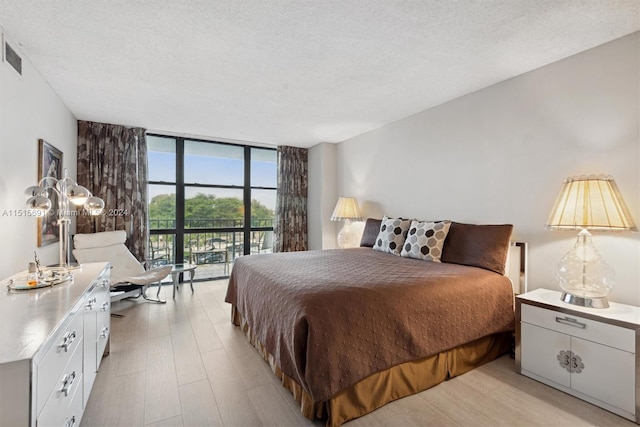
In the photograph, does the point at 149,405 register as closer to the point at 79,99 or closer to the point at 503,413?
the point at 503,413

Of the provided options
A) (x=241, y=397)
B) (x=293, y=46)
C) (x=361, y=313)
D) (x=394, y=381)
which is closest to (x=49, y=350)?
(x=241, y=397)

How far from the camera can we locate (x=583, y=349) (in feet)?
6.09

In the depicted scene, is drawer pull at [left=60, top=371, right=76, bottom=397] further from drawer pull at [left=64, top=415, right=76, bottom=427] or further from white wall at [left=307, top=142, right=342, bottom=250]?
white wall at [left=307, top=142, right=342, bottom=250]

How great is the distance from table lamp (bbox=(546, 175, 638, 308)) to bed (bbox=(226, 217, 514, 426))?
1.55 ft

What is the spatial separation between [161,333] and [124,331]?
0.38m

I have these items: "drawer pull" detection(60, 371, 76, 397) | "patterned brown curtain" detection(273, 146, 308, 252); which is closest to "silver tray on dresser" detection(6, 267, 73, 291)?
"drawer pull" detection(60, 371, 76, 397)

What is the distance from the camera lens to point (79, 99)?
10.6 ft

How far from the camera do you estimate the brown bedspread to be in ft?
5.22

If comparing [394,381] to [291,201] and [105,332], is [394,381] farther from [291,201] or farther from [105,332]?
[291,201]

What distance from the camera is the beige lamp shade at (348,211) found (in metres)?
4.51

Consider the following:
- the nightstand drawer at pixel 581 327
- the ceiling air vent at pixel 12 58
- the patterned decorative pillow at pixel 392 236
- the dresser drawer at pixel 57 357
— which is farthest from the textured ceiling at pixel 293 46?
the nightstand drawer at pixel 581 327

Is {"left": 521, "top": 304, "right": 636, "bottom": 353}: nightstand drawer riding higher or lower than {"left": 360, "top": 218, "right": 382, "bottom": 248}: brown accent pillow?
lower

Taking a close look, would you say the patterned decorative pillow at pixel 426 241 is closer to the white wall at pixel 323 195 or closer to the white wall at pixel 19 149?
the white wall at pixel 323 195

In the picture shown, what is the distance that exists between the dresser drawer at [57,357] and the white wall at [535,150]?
10.5 ft
